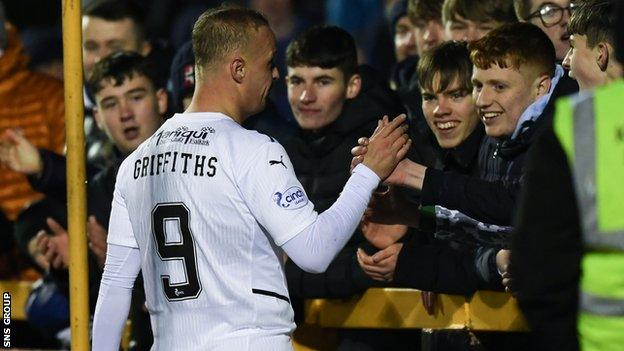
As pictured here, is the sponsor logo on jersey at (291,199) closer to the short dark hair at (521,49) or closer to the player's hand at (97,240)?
the short dark hair at (521,49)

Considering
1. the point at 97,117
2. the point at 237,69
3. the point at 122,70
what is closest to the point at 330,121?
the point at 122,70

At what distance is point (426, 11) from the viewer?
8.49 meters

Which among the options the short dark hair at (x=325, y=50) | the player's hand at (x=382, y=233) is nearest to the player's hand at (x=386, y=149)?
the player's hand at (x=382, y=233)

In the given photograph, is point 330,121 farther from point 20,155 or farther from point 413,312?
point 20,155

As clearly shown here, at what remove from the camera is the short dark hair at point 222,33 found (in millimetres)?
5316

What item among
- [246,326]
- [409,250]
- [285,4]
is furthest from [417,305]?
[285,4]

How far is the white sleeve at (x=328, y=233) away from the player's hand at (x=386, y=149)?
0.13 m

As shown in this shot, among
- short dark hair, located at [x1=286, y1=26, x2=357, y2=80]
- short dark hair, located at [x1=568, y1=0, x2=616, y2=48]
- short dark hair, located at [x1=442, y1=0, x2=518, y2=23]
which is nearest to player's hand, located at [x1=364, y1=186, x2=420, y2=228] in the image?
short dark hair, located at [x1=568, y1=0, x2=616, y2=48]

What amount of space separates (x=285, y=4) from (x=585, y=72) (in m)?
4.88

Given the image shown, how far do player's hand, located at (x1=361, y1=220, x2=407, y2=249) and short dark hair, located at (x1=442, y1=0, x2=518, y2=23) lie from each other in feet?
4.88

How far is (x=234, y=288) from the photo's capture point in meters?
5.04

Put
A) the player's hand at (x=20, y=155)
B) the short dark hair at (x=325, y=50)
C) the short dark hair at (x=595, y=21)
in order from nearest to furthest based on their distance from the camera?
1. the short dark hair at (x=595, y=21)
2. the short dark hair at (x=325, y=50)
3. the player's hand at (x=20, y=155)

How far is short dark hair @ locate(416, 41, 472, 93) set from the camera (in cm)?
684

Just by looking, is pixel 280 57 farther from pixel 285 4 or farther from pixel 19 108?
pixel 19 108
